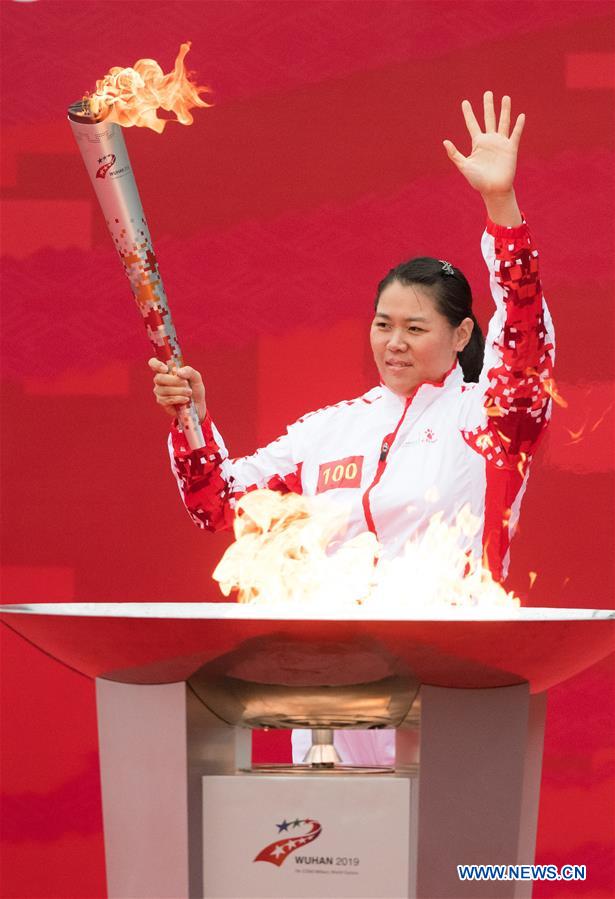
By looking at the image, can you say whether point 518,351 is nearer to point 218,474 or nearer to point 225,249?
point 218,474

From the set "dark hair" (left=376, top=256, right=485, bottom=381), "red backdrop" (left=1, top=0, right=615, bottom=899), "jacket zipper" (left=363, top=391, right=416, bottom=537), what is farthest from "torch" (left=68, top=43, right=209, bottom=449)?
"red backdrop" (left=1, top=0, right=615, bottom=899)

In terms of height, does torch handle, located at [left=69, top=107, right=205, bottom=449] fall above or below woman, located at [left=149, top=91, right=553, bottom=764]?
above

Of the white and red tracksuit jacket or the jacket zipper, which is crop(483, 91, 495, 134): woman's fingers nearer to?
the white and red tracksuit jacket

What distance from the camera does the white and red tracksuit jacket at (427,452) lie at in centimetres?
163

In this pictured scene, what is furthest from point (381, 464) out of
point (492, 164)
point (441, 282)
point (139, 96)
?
point (139, 96)

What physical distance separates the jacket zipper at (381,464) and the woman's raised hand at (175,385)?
0.26 m

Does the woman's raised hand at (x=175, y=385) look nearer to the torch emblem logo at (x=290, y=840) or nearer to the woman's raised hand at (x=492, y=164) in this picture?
the woman's raised hand at (x=492, y=164)

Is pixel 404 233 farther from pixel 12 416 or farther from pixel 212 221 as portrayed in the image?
pixel 12 416

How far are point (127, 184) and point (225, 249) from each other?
128cm

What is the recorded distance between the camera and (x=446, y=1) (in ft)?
8.77

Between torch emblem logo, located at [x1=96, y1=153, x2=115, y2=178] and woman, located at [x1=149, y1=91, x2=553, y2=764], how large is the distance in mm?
307

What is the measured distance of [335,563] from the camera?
154 cm

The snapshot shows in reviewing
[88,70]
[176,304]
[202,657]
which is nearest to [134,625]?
[202,657]

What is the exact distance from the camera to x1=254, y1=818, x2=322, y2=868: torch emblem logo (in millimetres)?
1141
